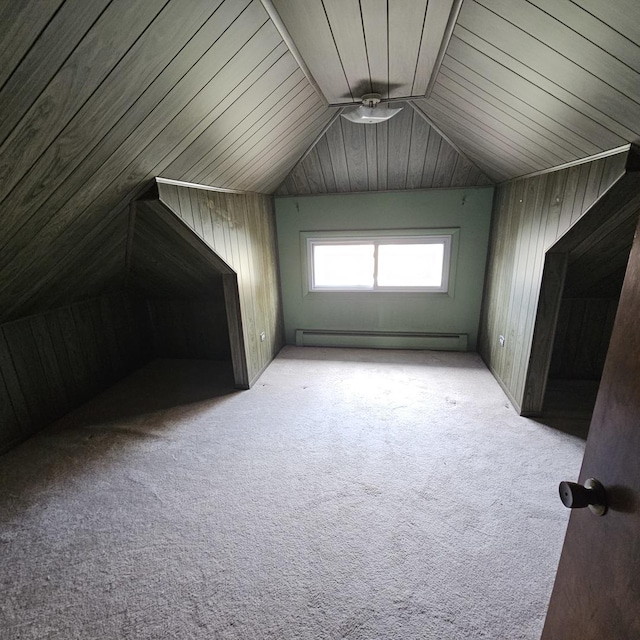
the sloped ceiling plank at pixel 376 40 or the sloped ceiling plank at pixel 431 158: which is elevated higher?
the sloped ceiling plank at pixel 376 40

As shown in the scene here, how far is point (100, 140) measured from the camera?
143cm

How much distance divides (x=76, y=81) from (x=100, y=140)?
0.35 meters

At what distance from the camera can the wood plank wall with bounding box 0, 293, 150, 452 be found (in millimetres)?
2443

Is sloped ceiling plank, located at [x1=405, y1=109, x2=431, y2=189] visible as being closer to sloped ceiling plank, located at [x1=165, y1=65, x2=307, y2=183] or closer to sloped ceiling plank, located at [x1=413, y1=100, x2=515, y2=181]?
sloped ceiling plank, located at [x1=413, y1=100, x2=515, y2=181]

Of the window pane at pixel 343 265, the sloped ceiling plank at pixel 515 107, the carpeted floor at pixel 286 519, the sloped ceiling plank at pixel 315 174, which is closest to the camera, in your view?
the carpeted floor at pixel 286 519

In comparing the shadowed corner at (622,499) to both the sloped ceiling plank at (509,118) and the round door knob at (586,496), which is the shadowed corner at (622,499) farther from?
the sloped ceiling plank at (509,118)

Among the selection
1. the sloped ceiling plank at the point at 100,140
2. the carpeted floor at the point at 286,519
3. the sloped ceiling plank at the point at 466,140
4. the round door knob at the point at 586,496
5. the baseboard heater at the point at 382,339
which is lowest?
the carpeted floor at the point at 286,519

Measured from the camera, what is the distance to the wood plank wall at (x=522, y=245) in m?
2.03

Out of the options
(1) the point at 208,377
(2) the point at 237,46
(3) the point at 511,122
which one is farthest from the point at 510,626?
(1) the point at 208,377

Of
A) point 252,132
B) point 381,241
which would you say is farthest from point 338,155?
point 252,132

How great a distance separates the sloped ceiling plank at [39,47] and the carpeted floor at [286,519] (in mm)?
1838

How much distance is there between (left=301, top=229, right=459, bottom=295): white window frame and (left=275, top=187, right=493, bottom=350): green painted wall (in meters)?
0.05

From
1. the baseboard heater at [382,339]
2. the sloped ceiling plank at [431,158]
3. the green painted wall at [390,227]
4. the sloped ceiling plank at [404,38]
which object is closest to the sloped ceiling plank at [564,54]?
the sloped ceiling plank at [404,38]

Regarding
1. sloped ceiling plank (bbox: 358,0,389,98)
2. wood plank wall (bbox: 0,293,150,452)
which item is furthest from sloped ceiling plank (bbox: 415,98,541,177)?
wood plank wall (bbox: 0,293,150,452)
